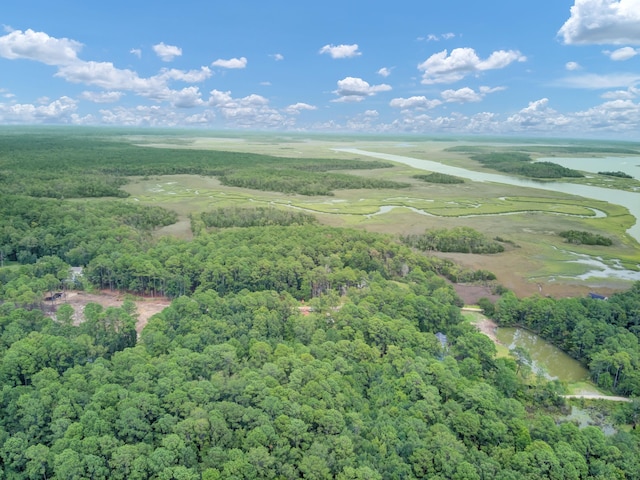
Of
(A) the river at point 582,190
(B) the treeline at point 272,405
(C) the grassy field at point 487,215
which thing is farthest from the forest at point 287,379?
(A) the river at point 582,190

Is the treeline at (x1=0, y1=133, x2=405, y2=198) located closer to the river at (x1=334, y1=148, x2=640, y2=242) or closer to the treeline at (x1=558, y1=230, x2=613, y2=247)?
the river at (x1=334, y1=148, x2=640, y2=242)

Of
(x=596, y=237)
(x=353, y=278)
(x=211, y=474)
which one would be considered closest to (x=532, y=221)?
(x=596, y=237)

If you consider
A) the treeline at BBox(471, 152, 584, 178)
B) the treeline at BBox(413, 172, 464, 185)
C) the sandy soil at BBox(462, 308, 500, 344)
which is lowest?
the sandy soil at BBox(462, 308, 500, 344)

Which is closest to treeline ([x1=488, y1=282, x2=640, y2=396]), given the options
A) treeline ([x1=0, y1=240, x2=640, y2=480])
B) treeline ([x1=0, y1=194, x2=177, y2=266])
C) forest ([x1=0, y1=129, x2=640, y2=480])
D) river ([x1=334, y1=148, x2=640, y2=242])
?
forest ([x1=0, y1=129, x2=640, y2=480])

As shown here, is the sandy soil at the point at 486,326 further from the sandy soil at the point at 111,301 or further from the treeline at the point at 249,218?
the treeline at the point at 249,218

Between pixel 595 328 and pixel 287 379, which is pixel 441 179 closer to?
pixel 595 328

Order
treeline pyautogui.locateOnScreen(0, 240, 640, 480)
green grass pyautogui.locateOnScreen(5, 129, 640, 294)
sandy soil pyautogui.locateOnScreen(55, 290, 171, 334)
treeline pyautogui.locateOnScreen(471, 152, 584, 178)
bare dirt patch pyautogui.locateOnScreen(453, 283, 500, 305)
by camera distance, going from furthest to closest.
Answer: treeline pyautogui.locateOnScreen(471, 152, 584, 178) < green grass pyautogui.locateOnScreen(5, 129, 640, 294) < bare dirt patch pyautogui.locateOnScreen(453, 283, 500, 305) < sandy soil pyautogui.locateOnScreen(55, 290, 171, 334) < treeline pyautogui.locateOnScreen(0, 240, 640, 480)

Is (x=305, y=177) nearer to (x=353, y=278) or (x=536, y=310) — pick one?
(x=353, y=278)
